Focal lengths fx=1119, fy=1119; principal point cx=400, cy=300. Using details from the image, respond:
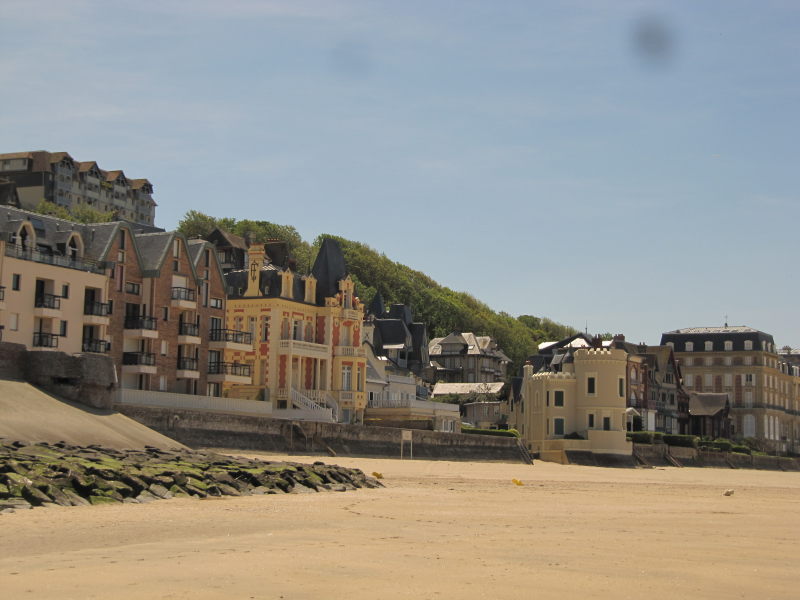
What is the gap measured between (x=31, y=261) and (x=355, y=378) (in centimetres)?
2393

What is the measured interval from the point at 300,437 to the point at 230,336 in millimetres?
11193

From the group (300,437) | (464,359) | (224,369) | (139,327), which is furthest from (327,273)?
(464,359)

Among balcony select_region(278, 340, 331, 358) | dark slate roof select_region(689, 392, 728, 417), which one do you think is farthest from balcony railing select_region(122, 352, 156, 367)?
dark slate roof select_region(689, 392, 728, 417)

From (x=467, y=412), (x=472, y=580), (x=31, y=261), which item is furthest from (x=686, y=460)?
(x=472, y=580)

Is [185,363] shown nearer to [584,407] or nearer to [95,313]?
[95,313]

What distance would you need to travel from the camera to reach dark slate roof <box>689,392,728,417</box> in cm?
11425

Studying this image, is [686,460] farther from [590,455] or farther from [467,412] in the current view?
[467,412]

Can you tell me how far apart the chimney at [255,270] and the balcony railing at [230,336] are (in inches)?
176

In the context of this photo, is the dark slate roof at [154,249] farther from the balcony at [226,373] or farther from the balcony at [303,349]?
the balcony at [303,349]

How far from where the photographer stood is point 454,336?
12950 cm

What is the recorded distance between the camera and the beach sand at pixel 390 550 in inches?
584

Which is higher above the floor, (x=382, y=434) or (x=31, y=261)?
(x=31, y=261)

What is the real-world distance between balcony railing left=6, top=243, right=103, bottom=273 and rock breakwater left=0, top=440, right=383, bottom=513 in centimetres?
1666

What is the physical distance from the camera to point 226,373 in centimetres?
5766
